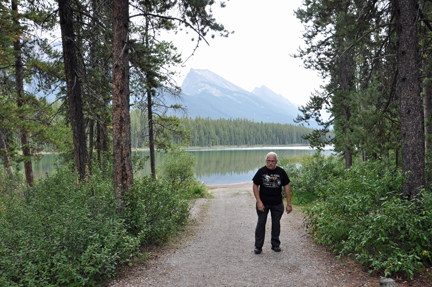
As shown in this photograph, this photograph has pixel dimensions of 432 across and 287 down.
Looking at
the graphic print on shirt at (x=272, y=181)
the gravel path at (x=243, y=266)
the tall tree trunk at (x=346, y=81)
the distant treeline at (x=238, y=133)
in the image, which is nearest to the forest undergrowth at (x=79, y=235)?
the gravel path at (x=243, y=266)

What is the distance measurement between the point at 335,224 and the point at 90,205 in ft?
14.3

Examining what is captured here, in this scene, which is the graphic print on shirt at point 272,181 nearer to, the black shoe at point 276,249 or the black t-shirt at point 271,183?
the black t-shirt at point 271,183

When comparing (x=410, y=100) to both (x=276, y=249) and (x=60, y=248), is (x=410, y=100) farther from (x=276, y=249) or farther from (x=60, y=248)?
(x=60, y=248)

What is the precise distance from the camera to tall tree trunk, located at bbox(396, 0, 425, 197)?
4.75 meters

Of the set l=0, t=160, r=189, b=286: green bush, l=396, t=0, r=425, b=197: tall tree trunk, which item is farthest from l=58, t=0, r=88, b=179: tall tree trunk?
l=396, t=0, r=425, b=197: tall tree trunk

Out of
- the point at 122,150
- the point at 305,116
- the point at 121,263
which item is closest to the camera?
the point at 121,263

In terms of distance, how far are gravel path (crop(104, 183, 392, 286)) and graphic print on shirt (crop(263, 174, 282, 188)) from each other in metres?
1.34

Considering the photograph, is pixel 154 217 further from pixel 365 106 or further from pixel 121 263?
pixel 365 106

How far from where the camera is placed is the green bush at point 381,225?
3.98 m

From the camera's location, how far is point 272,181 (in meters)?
5.42

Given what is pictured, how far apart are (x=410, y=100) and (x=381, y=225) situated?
2.20m

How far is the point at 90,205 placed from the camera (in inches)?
202

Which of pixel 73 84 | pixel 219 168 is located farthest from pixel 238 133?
pixel 73 84

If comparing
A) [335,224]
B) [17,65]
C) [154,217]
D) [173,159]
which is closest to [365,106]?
[335,224]
